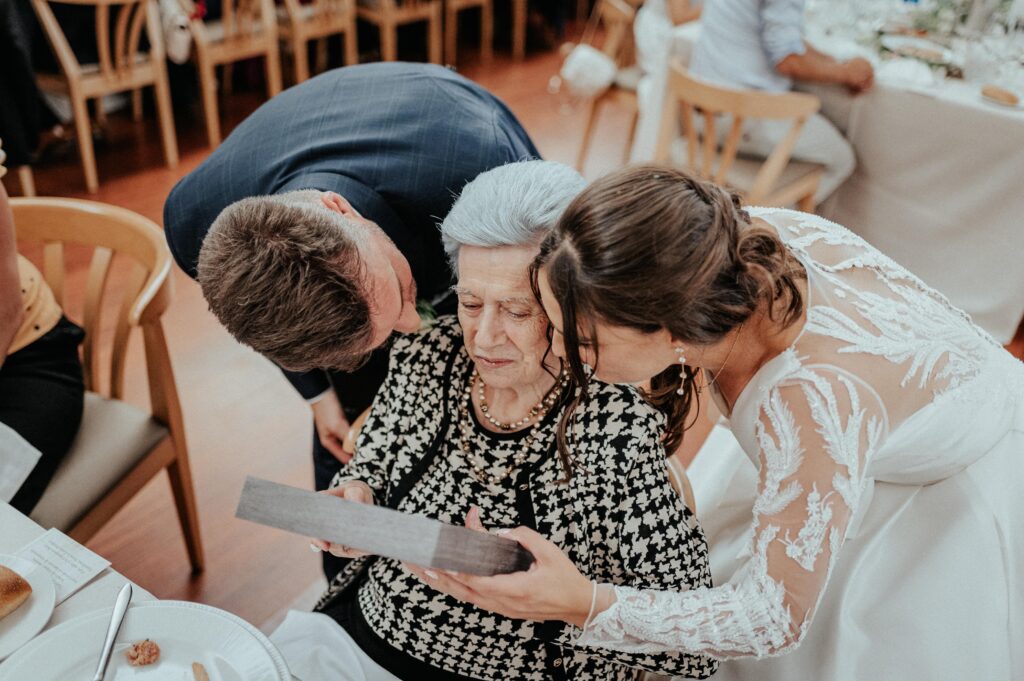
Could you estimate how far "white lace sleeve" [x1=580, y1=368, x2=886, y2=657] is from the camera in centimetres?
120

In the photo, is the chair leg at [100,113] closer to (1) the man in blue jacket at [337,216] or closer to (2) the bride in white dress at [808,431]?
(1) the man in blue jacket at [337,216]

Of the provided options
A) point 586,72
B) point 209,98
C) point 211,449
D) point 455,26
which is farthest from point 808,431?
point 455,26

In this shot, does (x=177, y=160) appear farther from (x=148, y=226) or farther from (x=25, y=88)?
(x=148, y=226)

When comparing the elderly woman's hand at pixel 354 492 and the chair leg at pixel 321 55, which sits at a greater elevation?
the elderly woman's hand at pixel 354 492

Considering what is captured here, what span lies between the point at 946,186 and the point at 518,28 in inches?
156

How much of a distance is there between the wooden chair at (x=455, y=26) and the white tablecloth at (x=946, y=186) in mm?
2893

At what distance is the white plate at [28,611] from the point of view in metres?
1.11

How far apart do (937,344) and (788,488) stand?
42cm

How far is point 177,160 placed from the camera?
469 centimetres

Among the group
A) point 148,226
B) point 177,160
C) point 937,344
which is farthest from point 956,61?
point 177,160

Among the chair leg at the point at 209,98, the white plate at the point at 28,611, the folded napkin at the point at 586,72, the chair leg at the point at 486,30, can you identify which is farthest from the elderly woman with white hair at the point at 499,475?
the chair leg at the point at 486,30

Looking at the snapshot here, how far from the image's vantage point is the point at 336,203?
1483mm

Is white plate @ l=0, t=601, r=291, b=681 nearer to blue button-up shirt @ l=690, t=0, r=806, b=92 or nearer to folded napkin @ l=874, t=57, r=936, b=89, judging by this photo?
blue button-up shirt @ l=690, t=0, r=806, b=92

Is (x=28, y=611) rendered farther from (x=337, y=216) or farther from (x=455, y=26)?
(x=455, y=26)
